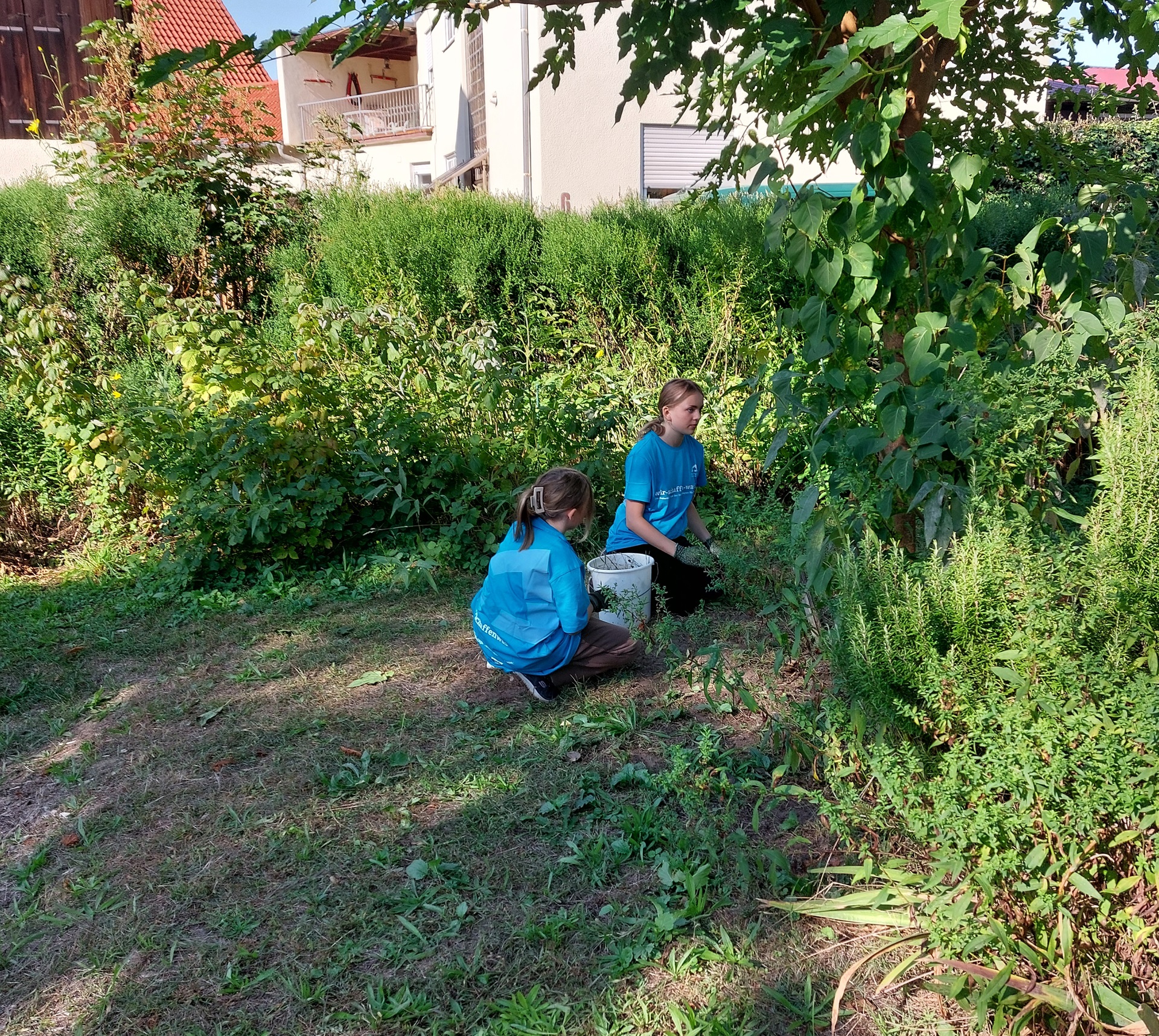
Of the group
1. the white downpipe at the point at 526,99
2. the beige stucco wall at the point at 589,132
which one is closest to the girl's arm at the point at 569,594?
the white downpipe at the point at 526,99

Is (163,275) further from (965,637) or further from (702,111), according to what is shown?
(965,637)

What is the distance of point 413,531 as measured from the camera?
533 centimetres

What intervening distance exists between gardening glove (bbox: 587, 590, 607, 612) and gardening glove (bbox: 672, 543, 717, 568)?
1.27ft

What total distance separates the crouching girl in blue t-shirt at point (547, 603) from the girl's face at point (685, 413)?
89 cm

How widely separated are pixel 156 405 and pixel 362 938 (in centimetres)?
367

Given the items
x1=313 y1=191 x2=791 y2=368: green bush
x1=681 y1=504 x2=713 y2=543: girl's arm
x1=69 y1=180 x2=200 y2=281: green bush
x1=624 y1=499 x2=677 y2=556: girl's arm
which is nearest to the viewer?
x1=624 y1=499 x2=677 y2=556: girl's arm

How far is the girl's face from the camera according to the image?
14.1 ft

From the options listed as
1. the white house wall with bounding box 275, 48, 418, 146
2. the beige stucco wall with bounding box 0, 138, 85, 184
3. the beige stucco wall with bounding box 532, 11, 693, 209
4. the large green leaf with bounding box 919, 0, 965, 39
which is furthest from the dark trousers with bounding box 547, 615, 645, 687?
the white house wall with bounding box 275, 48, 418, 146

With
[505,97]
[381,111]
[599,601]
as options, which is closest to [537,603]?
[599,601]

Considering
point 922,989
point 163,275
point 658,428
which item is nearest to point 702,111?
point 658,428

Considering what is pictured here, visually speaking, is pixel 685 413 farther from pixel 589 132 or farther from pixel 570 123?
pixel 589 132

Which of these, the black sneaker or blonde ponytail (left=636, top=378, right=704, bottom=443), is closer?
the black sneaker

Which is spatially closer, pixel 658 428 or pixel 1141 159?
pixel 658 428

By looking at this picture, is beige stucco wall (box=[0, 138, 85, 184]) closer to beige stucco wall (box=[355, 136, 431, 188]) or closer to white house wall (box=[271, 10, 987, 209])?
beige stucco wall (box=[355, 136, 431, 188])
